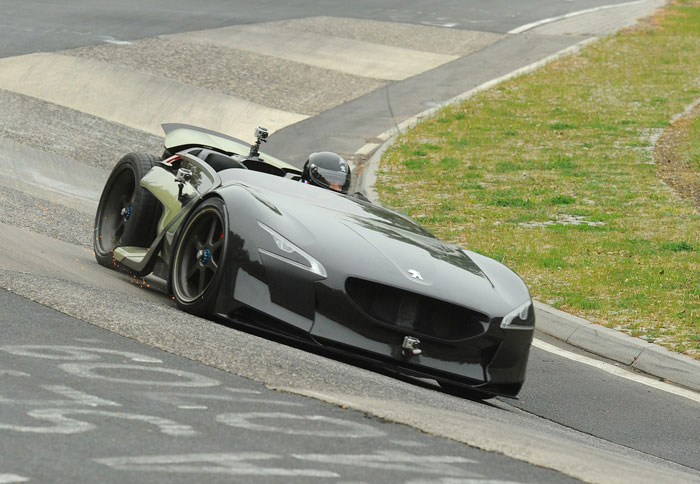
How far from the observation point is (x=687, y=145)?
1836 centimetres


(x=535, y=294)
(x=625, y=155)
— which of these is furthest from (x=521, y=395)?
(x=625, y=155)

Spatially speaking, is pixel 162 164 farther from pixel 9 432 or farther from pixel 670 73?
pixel 670 73

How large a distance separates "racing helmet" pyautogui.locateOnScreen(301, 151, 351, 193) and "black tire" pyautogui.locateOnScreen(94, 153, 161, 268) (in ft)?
4.07

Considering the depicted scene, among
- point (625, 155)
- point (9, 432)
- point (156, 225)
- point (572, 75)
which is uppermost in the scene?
point (572, 75)

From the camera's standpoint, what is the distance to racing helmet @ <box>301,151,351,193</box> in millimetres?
8375

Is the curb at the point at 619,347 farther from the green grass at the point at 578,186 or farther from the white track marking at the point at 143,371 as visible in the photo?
the white track marking at the point at 143,371

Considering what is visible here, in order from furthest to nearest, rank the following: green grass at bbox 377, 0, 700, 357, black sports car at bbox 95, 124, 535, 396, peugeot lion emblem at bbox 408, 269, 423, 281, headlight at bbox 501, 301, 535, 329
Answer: green grass at bbox 377, 0, 700, 357 → headlight at bbox 501, 301, 535, 329 → peugeot lion emblem at bbox 408, 269, 423, 281 → black sports car at bbox 95, 124, 535, 396

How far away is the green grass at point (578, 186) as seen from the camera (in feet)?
33.8

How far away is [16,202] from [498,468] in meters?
7.98

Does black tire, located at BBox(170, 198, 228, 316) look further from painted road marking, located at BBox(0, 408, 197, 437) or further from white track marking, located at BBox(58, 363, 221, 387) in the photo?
painted road marking, located at BBox(0, 408, 197, 437)

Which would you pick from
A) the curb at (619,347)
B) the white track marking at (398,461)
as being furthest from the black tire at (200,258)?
the curb at (619,347)

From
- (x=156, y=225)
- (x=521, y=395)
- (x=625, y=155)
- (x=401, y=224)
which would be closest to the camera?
(x=521, y=395)

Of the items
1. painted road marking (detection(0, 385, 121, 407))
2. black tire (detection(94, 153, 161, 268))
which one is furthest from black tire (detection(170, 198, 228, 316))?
painted road marking (detection(0, 385, 121, 407))

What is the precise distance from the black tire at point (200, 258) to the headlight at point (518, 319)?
1.72 m
